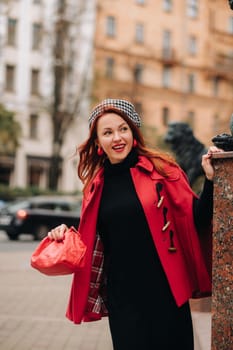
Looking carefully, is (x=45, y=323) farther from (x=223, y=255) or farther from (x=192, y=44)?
(x=192, y=44)

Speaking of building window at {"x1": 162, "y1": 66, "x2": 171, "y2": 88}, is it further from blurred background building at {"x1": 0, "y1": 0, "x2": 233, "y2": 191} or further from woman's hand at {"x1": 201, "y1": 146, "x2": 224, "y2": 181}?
woman's hand at {"x1": 201, "y1": 146, "x2": 224, "y2": 181}

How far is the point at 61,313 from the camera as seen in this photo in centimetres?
852

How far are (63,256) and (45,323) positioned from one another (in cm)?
460

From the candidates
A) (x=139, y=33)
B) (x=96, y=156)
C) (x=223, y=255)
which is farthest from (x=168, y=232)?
(x=139, y=33)

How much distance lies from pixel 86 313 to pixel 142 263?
0.45 meters

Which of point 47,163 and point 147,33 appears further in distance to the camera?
point 147,33

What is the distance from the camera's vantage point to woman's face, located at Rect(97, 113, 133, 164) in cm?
351

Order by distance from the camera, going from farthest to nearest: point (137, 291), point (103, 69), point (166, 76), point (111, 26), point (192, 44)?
point (192, 44) < point (166, 76) < point (111, 26) < point (103, 69) < point (137, 291)

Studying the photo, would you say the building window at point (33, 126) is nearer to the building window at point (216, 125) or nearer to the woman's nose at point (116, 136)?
the building window at point (216, 125)

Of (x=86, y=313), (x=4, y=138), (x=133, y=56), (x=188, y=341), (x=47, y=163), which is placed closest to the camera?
(x=188, y=341)

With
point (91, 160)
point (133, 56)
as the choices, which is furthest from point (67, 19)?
point (91, 160)

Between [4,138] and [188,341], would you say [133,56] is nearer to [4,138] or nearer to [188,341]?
[4,138]

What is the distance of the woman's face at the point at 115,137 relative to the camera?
351cm

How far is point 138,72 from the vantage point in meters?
59.1
